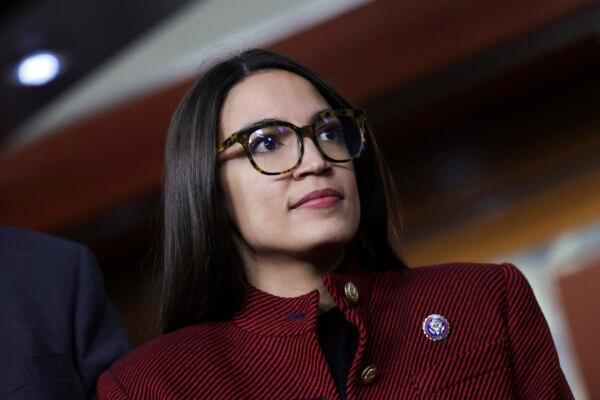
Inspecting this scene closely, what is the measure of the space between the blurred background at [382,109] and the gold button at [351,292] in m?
0.83

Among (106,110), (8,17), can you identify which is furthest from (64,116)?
(8,17)

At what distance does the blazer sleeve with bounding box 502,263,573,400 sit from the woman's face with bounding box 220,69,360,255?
0.66 ft

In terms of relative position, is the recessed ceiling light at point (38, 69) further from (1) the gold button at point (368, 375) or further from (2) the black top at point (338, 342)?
(1) the gold button at point (368, 375)

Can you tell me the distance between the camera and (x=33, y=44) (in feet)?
9.45

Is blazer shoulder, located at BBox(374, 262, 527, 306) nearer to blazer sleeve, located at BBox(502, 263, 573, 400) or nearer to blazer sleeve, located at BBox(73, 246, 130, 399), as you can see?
blazer sleeve, located at BBox(502, 263, 573, 400)

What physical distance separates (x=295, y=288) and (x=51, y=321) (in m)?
0.31

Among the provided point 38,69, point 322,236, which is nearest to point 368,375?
point 322,236

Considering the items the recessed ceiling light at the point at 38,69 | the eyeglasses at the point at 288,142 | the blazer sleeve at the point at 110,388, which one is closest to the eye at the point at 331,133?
the eyeglasses at the point at 288,142

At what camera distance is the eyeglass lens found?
1097mm

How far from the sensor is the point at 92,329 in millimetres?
1238

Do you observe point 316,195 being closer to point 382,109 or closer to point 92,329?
point 92,329

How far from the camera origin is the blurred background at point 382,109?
7.14ft

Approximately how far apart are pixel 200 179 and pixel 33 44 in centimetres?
190

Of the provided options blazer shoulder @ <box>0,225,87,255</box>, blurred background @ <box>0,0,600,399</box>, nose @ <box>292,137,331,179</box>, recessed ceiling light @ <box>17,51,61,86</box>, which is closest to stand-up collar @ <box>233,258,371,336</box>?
nose @ <box>292,137,331,179</box>
